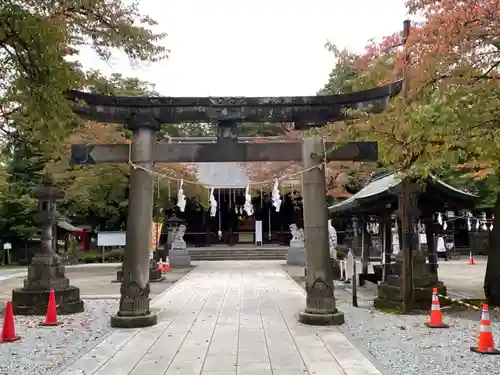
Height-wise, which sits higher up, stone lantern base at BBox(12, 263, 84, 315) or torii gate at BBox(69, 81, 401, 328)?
torii gate at BBox(69, 81, 401, 328)

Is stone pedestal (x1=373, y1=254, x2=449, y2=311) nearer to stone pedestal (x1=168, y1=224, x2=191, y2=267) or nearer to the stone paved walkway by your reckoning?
the stone paved walkway

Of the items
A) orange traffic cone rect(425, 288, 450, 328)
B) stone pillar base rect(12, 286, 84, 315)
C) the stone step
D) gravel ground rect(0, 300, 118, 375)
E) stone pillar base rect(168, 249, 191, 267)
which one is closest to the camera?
gravel ground rect(0, 300, 118, 375)

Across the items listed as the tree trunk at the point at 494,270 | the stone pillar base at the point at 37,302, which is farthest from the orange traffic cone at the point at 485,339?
the stone pillar base at the point at 37,302

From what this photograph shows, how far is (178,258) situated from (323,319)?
19.7 metres

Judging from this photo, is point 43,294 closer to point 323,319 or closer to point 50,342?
point 50,342

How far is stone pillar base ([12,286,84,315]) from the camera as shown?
461 inches

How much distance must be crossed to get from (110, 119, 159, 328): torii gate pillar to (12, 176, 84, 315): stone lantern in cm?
275

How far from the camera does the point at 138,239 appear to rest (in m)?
9.93

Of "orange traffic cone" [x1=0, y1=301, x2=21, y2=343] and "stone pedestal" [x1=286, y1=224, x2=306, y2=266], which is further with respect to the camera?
"stone pedestal" [x1=286, y1=224, x2=306, y2=266]

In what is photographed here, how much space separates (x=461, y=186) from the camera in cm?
3012

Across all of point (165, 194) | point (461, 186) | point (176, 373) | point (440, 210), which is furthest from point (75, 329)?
point (461, 186)

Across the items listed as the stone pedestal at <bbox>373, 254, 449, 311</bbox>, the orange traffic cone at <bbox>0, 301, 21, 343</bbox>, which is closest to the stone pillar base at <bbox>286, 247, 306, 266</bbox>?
the stone pedestal at <bbox>373, 254, 449, 311</bbox>

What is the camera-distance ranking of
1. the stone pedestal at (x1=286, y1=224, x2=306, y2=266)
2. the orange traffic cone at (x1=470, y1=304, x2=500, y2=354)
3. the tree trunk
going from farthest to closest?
the stone pedestal at (x1=286, y1=224, x2=306, y2=266) → the tree trunk → the orange traffic cone at (x1=470, y1=304, x2=500, y2=354)

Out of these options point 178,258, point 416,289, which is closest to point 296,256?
point 178,258
